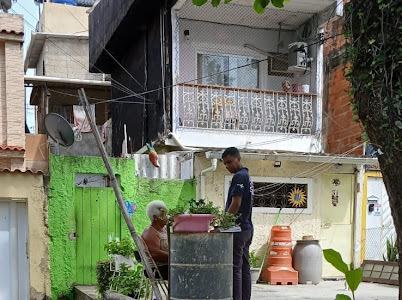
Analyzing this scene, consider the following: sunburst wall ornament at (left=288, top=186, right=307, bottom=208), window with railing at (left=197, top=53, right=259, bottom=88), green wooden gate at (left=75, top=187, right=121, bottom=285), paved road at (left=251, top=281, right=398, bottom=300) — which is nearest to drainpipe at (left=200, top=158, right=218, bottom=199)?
green wooden gate at (left=75, top=187, right=121, bottom=285)

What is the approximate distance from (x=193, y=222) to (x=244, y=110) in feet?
22.3

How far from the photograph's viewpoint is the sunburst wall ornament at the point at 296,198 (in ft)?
36.0

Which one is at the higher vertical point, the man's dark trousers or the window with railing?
the window with railing

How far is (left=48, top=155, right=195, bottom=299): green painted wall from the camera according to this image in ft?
31.6

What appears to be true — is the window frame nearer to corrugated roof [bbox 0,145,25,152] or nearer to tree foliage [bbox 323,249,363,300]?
corrugated roof [bbox 0,145,25,152]

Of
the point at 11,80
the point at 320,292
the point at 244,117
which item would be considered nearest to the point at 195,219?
the point at 320,292

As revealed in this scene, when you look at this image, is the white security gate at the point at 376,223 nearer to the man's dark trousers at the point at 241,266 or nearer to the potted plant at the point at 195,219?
the man's dark trousers at the point at 241,266

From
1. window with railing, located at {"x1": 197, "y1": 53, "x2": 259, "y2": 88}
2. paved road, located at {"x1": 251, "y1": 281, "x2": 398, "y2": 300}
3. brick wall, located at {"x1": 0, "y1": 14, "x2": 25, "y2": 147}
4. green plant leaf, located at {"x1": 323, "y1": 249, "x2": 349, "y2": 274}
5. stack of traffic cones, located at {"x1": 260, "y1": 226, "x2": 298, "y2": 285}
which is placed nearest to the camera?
green plant leaf, located at {"x1": 323, "y1": 249, "x2": 349, "y2": 274}

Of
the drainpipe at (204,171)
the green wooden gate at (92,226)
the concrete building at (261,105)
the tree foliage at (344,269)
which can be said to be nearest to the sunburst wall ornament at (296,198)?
the concrete building at (261,105)

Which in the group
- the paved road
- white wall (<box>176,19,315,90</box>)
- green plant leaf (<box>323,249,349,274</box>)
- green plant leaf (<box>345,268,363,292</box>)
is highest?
white wall (<box>176,19,315,90</box>)

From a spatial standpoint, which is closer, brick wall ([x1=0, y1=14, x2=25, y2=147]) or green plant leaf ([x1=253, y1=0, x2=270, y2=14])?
green plant leaf ([x1=253, y1=0, x2=270, y2=14])

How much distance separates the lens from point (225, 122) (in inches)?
440

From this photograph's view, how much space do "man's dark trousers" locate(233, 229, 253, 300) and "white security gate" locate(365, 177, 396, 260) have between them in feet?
21.7

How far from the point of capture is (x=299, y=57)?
11.7 metres
